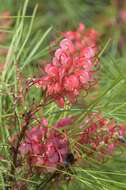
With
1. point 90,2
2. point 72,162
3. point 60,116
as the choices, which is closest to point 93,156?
point 72,162

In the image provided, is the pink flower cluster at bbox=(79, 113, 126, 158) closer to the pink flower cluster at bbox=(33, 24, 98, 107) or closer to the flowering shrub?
the flowering shrub

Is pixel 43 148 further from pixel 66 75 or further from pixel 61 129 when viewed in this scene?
pixel 66 75

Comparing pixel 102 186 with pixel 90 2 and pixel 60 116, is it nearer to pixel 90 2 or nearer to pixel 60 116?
pixel 60 116

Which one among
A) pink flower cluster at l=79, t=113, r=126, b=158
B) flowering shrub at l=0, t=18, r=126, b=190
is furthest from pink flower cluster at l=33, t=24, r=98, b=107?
pink flower cluster at l=79, t=113, r=126, b=158

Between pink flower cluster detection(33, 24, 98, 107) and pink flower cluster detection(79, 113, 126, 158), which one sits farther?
pink flower cluster detection(79, 113, 126, 158)

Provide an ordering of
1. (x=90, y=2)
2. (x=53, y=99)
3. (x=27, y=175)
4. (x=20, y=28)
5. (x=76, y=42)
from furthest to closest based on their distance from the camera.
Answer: (x=90, y=2)
(x=76, y=42)
(x=20, y=28)
(x=27, y=175)
(x=53, y=99)

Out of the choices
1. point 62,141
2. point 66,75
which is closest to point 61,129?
point 62,141

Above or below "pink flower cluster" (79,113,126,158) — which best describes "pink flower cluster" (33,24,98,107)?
above
